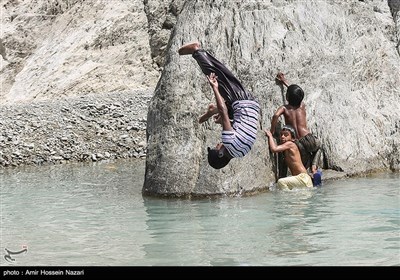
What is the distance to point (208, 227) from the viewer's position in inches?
314

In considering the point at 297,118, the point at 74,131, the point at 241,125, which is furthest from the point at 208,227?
the point at 74,131

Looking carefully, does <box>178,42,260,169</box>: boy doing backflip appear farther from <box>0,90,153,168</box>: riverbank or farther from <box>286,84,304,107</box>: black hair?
<box>0,90,153,168</box>: riverbank

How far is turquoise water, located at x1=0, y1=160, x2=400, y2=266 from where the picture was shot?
6.48 metres

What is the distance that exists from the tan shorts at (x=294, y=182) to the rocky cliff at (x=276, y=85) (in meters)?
0.25

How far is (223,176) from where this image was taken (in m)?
10.2

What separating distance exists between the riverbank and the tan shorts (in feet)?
26.0

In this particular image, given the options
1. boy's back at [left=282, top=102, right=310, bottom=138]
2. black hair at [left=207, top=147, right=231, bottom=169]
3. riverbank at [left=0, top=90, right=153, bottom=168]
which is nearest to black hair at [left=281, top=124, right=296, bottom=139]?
boy's back at [left=282, top=102, right=310, bottom=138]

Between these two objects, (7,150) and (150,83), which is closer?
(7,150)

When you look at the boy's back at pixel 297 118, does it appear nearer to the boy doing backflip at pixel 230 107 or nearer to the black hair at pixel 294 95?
the black hair at pixel 294 95

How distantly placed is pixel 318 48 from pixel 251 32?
1186mm

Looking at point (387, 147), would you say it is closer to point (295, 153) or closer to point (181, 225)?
point (295, 153)

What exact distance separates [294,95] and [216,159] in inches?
86.7

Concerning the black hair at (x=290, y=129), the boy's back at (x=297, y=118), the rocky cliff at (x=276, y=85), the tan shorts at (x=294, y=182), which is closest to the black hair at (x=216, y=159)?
the rocky cliff at (x=276, y=85)
